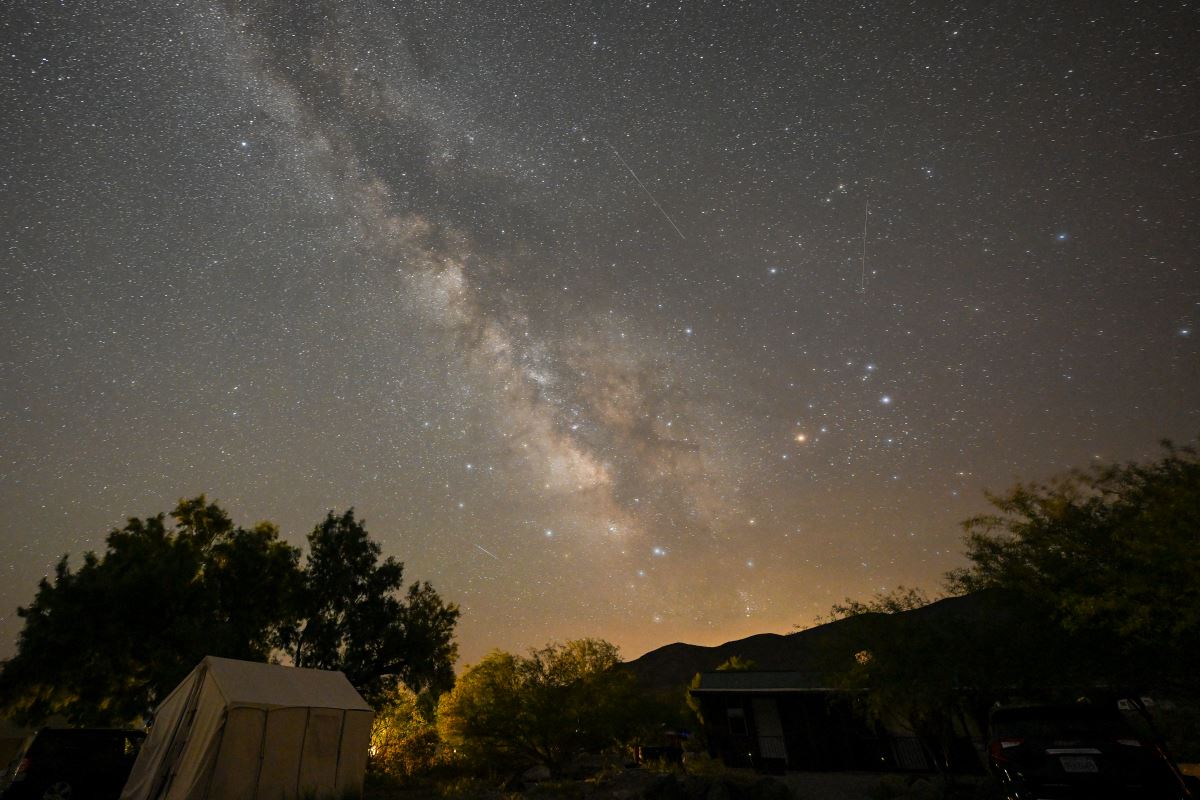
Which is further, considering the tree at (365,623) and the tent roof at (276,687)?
the tree at (365,623)

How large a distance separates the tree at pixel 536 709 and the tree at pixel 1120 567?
1897 cm

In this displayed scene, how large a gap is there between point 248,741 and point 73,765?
3.72 metres

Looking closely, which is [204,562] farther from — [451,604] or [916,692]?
[916,692]

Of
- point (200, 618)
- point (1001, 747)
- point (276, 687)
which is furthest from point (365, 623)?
point (1001, 747)

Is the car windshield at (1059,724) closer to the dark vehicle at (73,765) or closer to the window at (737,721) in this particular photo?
the dark vehicle at (73,765)

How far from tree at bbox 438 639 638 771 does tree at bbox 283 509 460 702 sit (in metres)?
2.92

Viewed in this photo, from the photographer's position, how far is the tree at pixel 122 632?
18.6 metres

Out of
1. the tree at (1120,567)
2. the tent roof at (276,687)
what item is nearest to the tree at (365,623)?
the tent roof at (276,687)

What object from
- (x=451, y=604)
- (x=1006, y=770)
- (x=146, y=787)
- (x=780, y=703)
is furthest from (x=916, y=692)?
(x=451, y=604)

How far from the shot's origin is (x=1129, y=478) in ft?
39.7

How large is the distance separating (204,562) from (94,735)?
1335 centimetres

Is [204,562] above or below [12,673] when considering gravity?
above

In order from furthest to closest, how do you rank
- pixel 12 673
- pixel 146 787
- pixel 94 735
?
pixel 12 673
pixel 94 735
pixel 146 787

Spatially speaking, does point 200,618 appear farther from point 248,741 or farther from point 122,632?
point 248,741
